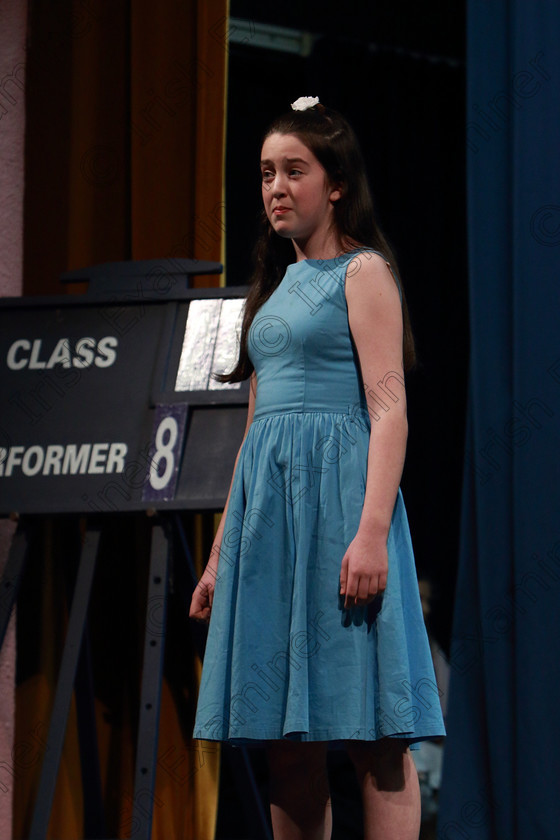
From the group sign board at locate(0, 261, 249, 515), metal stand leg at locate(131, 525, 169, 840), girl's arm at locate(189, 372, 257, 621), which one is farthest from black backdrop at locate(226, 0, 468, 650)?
girl's arm at locate(189, 372, 257, 621)

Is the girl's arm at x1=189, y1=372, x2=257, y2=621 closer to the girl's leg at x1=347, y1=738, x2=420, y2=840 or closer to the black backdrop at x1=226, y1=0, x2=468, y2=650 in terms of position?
the girl's leg at x1=347, y1=738, x2=420, y2=840

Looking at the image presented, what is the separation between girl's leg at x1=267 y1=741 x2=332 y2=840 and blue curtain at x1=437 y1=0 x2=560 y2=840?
3.00ft

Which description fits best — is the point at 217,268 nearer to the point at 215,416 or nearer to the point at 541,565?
the point at 215,416

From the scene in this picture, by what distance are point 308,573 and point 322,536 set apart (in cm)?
6

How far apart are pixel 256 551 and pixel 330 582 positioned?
0.12 metres

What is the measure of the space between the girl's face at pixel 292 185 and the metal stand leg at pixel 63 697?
822 mm

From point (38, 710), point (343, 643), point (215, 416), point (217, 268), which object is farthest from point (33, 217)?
point (343, 643)

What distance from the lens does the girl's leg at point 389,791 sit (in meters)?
1.35

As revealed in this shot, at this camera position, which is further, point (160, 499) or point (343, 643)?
point (160, 499)

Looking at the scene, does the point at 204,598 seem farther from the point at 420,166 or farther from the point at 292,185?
the point at 420,166

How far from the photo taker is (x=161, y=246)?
2.55 meters

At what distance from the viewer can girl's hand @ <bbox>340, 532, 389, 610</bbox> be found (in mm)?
1342

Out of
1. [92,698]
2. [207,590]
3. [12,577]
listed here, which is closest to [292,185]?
[207,590]

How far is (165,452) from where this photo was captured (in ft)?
6.57
